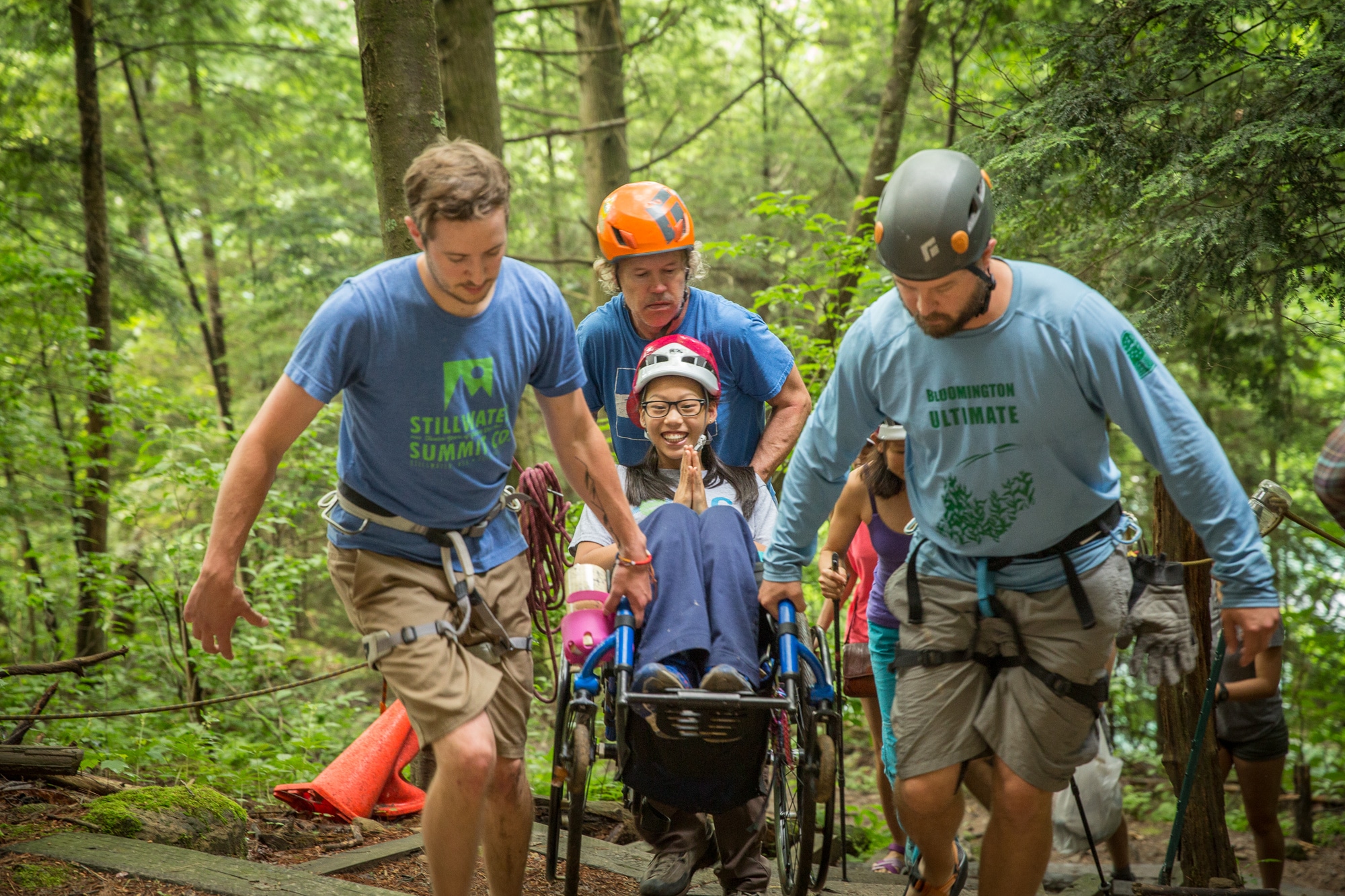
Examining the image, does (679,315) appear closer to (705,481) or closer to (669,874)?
(705,481)

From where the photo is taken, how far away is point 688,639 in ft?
10.5

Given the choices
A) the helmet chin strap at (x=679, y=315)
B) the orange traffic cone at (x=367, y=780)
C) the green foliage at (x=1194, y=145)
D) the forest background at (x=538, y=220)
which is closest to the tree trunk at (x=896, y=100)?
the forest background at (x=538, y=220)

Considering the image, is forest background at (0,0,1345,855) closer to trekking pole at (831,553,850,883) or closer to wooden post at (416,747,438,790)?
wooden post at (416,747,438,790)

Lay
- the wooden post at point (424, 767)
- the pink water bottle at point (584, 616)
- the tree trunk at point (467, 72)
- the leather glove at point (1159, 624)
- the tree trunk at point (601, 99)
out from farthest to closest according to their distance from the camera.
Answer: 1. the tree trunk at point (601, 99)
2. the tree trunk at point (467, 72)
3. the wooden post at point (424, 767)
4. the pink water bottle at point (584, 616)
5. the leather glove at point (1159, 624)

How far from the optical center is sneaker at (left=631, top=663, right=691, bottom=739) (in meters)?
3.03

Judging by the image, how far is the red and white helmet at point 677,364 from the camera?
3.84m

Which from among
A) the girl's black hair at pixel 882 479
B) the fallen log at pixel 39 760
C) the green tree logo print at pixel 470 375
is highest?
the green tree logo print at pixel 470 375

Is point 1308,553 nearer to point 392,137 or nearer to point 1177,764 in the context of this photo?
point 1177,764

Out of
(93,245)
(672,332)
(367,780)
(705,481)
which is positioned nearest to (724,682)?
(705,481)

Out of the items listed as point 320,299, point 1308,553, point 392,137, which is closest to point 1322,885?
point 1308,553

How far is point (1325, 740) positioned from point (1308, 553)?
6.79 feet

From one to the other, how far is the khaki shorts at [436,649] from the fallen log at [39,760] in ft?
6.36

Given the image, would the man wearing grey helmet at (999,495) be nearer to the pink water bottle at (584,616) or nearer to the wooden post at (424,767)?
the pink water bottle at (584,616)

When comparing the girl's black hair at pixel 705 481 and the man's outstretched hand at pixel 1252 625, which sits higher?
the girl's black hair at pixel 705 481
